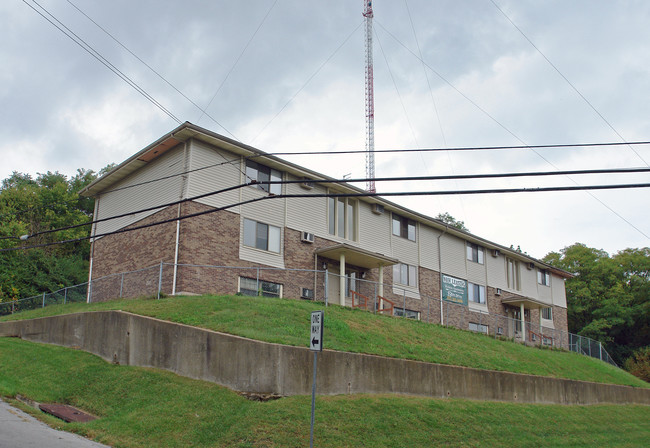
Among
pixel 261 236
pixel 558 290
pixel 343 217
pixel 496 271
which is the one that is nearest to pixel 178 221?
pixel 261 236

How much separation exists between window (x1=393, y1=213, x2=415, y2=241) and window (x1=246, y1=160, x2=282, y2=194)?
894 centimetres

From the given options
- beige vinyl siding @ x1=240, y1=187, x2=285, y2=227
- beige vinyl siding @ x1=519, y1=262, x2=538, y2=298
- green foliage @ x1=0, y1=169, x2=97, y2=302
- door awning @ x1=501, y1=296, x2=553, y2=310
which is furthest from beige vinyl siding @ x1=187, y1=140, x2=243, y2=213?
beige vinyl siding @ x1=519, y1=262, x2=538, y2=298

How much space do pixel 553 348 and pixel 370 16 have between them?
2459 centimetres

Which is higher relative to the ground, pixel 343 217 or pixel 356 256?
pixel 343 217

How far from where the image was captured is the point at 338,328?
18.2m

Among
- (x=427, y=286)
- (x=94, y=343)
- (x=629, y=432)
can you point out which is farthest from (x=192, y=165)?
(x=629, y=432)

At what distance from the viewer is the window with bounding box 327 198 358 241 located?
97.6 ft

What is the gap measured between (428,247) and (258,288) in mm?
14236

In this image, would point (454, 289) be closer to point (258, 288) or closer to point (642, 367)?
point (642, 367)

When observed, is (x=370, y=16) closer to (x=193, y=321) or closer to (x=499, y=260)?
(x=499, y=260)

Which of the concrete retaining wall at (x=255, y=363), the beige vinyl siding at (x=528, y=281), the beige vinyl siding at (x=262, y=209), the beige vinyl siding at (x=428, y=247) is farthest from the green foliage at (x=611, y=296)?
the beige vinyl siding at (x=262, y=209)

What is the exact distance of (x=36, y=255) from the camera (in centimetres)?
4253

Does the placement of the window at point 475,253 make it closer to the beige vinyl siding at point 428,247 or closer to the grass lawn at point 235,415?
the beige vinyl siding at point 428,247

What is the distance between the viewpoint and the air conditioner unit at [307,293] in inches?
1040
